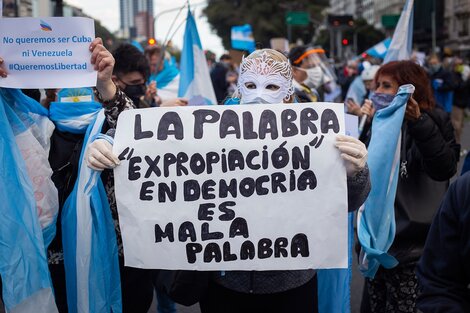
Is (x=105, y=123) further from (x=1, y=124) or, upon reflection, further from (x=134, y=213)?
(x=134, y=213)

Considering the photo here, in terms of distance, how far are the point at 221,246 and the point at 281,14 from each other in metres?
57.9

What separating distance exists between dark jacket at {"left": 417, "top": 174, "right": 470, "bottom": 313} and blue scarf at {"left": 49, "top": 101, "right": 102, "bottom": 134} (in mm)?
1845

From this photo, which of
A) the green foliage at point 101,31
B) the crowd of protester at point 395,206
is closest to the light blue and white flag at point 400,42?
the crowd of protester at point 395,206

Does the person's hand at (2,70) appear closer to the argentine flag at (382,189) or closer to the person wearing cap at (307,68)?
the argentine flag at (382,189)

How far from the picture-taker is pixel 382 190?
3383 millimetres

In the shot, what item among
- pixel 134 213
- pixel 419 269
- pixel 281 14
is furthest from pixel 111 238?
pixel 281 14

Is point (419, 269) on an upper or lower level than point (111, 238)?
upper

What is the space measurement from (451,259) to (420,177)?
5.77ft

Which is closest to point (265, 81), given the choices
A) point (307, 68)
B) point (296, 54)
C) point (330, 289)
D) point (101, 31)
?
point (330, 289)

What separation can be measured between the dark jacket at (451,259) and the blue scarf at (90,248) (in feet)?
5.13

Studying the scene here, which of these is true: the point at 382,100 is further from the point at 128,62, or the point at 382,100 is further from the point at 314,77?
the point at 314,77

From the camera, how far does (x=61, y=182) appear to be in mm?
3209

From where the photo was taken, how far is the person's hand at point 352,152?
7.98 ft

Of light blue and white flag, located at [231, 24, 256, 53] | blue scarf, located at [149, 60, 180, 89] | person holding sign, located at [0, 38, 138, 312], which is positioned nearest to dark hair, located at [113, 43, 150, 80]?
person holding sign, located at [0, 38, 138, 312]
